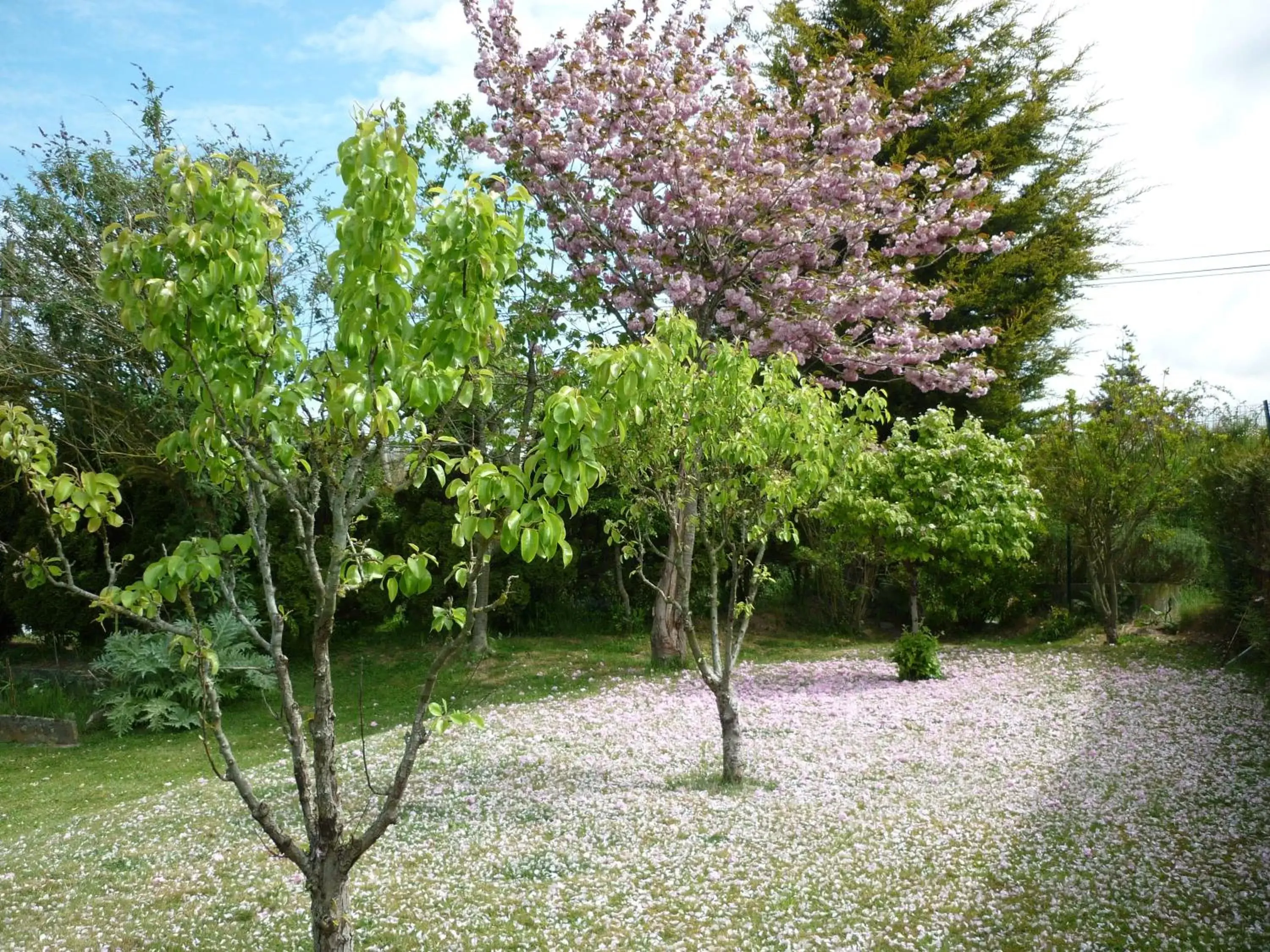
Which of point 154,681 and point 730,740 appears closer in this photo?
point 730,740

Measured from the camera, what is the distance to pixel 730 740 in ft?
22.9

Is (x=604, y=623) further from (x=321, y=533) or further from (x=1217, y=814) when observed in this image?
(x=1217, y=814)

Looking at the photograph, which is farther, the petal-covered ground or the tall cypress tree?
the tall cypress tree

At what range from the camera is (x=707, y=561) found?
16.4 meters

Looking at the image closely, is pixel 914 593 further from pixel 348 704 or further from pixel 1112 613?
pixel 348 704

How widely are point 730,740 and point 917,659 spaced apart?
4855 mm

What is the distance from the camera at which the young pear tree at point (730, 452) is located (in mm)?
6266

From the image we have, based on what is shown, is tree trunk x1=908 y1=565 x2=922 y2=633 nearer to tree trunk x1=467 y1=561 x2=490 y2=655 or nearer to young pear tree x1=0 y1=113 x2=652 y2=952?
tree trunk x1=467 y1=561 x2=490 y2=655

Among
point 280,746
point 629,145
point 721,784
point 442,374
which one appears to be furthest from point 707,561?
point 442,374

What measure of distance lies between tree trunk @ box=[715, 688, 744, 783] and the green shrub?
6171 mm

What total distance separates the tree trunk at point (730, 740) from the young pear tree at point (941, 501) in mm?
4560

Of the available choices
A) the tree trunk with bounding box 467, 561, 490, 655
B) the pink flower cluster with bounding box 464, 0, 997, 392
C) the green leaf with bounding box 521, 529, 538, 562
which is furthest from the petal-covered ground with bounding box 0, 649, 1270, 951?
the pink flower cluster with bounding box 464, 0, 997, 392

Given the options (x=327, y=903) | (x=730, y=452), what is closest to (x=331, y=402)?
(x=327, y=903)

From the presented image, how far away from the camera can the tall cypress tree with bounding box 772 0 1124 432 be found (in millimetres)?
18422
